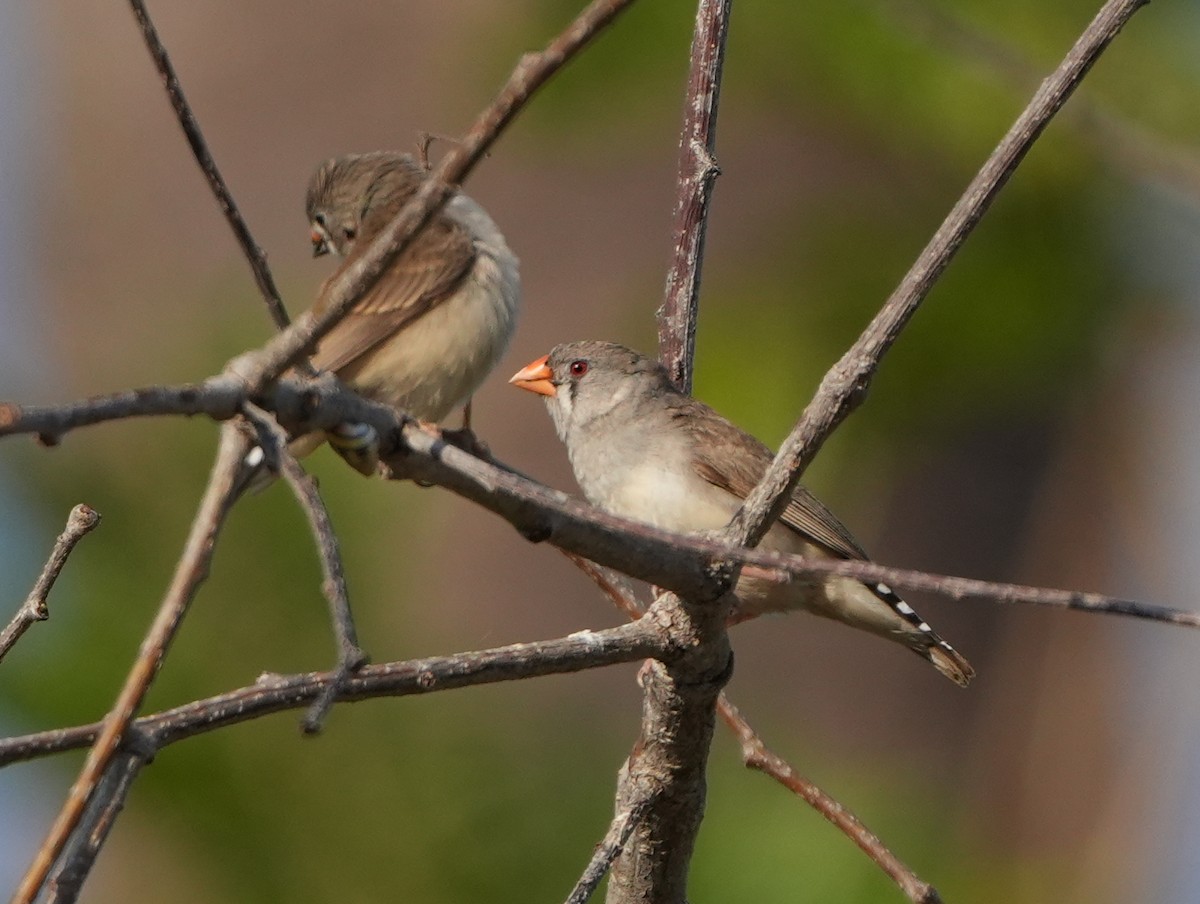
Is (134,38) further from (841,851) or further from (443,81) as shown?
(841,851)

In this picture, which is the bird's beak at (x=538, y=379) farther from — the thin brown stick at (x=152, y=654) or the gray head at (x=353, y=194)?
the thin brown stick at (x=152, y=654)

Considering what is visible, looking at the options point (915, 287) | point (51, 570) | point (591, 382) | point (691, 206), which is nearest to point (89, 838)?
point (51, 570)

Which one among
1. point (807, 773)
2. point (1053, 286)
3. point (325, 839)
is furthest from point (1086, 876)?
point (325, 839)

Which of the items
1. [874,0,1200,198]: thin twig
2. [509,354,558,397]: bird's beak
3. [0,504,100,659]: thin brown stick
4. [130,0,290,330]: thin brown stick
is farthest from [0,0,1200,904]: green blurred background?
[130,0,290,330]: thin brown stick

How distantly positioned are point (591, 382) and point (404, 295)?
31.9 inches

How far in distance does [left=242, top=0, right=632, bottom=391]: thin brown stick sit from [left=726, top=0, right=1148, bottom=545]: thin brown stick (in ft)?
2.90

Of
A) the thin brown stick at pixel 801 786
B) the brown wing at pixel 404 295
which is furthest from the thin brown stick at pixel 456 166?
the brown wing at pixel 404 295

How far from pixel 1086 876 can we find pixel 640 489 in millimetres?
2516

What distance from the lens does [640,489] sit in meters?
4.29

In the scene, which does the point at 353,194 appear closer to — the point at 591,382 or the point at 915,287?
the point at 591,382

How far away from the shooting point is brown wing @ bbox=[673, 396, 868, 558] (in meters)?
4.20

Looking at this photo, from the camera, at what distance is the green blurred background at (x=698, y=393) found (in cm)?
417

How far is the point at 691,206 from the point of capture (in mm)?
3658

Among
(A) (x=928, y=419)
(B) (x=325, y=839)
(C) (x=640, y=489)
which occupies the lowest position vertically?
(B) (x=325, y=839)
